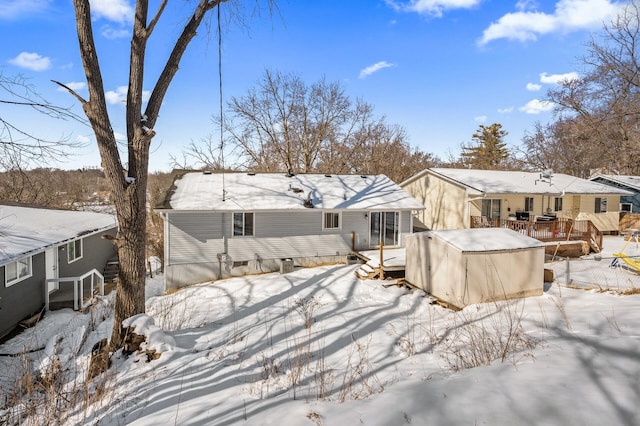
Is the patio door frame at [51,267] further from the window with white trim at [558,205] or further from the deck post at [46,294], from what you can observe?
the window with white trim at [558,205]

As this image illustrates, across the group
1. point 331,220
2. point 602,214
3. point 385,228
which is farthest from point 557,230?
point 331,220

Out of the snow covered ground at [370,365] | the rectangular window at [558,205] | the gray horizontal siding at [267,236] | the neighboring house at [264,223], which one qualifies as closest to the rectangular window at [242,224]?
the neighboring house at [264,223]

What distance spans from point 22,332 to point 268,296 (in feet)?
23.1

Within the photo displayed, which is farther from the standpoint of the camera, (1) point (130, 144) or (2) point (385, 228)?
(2) point (385, 228)

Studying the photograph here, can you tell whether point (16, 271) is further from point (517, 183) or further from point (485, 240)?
point (517, 183)

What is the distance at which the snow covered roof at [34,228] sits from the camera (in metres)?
9.10

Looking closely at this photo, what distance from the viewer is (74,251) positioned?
551 inches

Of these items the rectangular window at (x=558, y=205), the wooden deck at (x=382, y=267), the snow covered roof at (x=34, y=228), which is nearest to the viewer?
the snow covered roof at (x=34, y=228)

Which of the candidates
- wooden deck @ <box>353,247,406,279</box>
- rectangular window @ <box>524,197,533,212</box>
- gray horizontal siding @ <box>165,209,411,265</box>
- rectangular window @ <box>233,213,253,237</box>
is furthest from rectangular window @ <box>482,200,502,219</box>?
rectangular window @ <box>233,213,253,237</box>

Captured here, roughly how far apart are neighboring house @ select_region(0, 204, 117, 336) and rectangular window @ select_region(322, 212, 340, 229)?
9834 millimetres

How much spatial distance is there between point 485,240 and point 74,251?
16021mm

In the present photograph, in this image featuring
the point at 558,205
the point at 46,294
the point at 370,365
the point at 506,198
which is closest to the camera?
the point at 370,365

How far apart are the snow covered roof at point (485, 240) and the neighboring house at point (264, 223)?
5.71 meters

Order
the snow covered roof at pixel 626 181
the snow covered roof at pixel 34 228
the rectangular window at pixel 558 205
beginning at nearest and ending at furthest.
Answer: the snow covered roof at pixel 34 228, the rectangular window at pixel 558 205, the snow covered roof at pixel 626 181
